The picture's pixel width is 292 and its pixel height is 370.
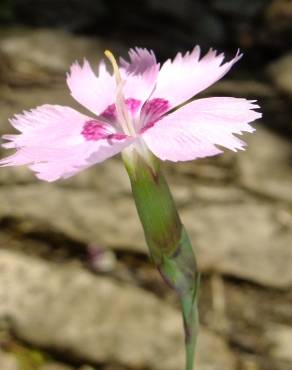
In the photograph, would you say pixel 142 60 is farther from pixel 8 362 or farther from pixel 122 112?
pixel 8 362

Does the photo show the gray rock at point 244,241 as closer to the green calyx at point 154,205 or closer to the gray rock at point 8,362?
the gray rock at point 8,362

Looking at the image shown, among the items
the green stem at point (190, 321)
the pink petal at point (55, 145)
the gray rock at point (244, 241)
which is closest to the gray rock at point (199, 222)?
A: the gray rock at point (244, 241)

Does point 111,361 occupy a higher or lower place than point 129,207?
lower

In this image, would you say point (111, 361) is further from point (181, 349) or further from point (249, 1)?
point (249, 1)

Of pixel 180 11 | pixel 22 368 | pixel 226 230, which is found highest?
pixel 180 11

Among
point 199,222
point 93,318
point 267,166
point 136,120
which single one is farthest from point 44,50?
point 136,120


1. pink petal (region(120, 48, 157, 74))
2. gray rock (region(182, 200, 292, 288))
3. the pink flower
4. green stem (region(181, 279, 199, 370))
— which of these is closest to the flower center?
the pink flower

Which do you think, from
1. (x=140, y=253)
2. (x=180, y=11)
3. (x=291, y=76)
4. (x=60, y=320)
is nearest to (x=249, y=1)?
(x=180, y=11)
